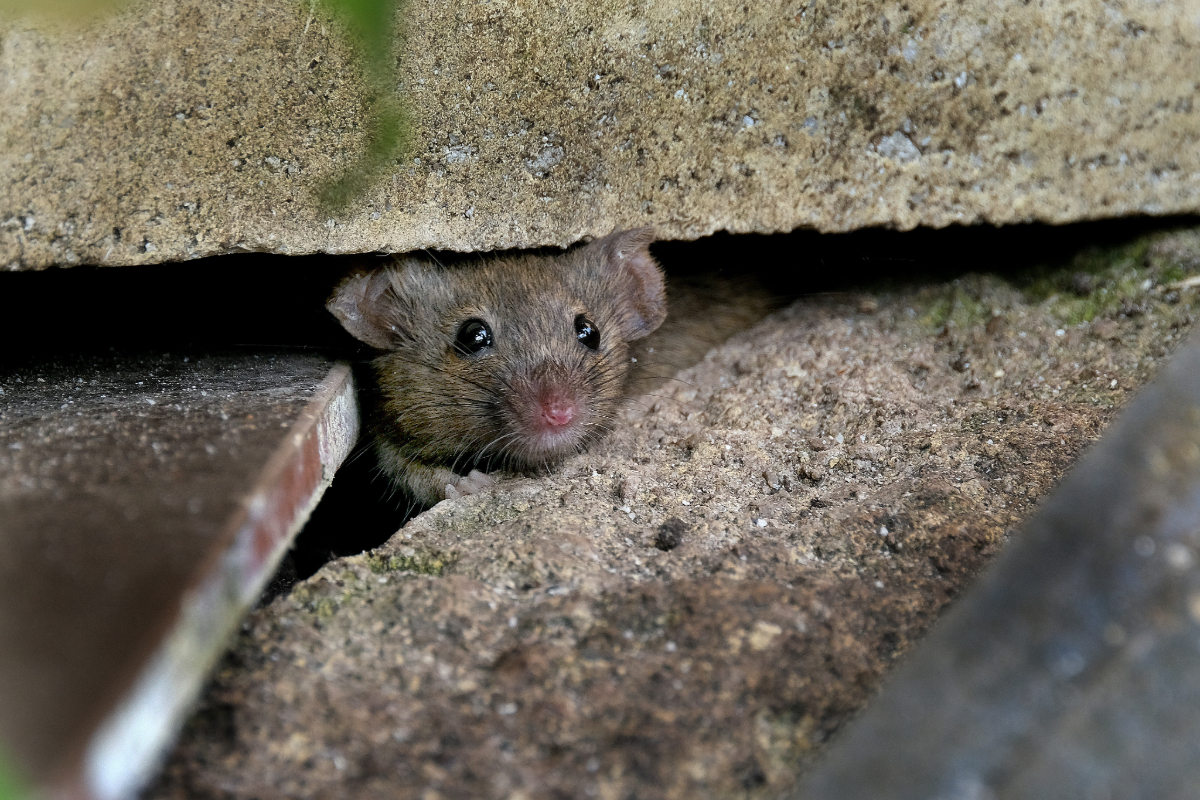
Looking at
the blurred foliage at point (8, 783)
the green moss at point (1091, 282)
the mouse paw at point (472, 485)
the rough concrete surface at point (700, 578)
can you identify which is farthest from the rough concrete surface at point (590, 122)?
the blurred foliage at point (8, 783)

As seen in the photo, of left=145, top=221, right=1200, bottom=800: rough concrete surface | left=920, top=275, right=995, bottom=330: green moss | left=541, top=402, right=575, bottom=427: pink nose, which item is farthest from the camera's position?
left=920, top=275, right=995, bottom=330: green moss

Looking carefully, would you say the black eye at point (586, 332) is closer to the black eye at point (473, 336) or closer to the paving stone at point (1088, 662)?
the black eye at point (473, 336)

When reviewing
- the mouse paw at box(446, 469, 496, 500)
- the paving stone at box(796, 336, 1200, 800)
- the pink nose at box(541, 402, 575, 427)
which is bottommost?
the mouse paw at box(446, 469, 496, 500)

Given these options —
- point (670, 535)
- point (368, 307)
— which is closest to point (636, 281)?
point (368, 307)

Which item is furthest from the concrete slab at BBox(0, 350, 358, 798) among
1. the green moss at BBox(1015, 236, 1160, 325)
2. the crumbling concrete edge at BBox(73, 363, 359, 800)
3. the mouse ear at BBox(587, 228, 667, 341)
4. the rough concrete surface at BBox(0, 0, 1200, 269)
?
the green moss at BBox(1015, 236, 1160, 325)

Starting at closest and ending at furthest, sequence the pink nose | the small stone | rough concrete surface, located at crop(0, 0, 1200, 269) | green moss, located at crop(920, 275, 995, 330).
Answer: the small stone < rough concrete surface, located at crop(0, 0, 1200, 269) < the pink nose < green moss, located at crop(920, 275, 995, 330)

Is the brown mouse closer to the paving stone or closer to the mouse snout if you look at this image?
the mouse snout
